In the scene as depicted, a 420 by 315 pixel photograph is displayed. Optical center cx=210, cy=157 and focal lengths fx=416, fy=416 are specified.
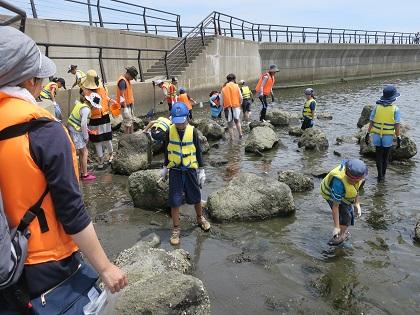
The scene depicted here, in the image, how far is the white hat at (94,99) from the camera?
792 centimetres

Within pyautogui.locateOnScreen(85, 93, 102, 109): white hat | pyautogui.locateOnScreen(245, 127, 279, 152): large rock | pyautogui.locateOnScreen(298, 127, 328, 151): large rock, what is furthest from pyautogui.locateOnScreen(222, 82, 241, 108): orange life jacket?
pyautogui.locateOnScreen(85, 93, 102, 109): white hat

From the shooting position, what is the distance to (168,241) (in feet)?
18.2

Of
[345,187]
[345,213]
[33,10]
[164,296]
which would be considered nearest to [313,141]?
Result: [345,213]

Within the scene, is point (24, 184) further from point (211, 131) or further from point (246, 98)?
point (246, 98)

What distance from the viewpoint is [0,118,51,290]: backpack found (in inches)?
63.3

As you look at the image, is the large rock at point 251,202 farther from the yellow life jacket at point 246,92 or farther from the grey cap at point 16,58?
the yellow life jacket at point 246,92

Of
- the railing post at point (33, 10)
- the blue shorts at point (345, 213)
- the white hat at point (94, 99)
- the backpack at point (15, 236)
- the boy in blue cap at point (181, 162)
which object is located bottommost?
the blue shorts at point (345, 213)

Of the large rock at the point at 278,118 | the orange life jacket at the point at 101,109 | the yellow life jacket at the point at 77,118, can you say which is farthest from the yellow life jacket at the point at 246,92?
the yellow life jacket at the point at 77,118

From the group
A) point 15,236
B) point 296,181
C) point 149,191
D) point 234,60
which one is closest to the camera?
point 15,236

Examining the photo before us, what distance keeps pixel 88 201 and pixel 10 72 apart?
5.58m

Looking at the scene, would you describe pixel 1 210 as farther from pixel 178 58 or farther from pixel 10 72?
pixel 178 58

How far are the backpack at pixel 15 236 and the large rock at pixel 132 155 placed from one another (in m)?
6.80

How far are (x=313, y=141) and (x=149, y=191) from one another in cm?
617

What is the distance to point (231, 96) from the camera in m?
12.2
